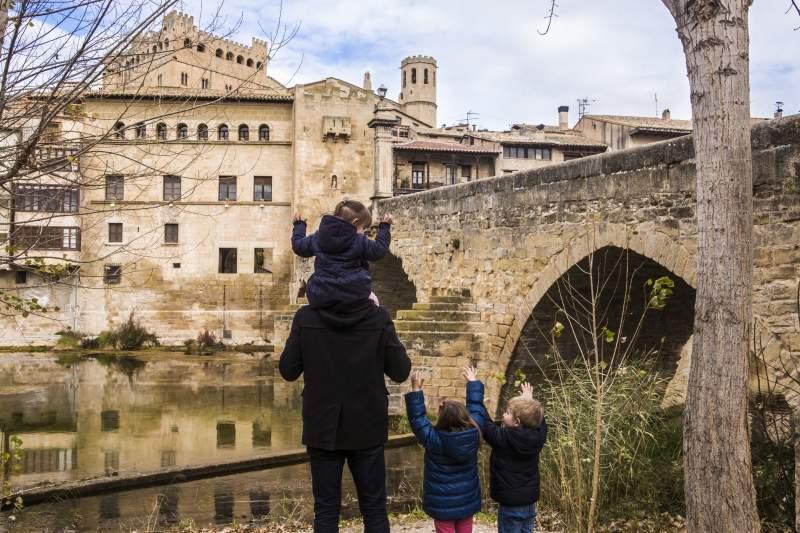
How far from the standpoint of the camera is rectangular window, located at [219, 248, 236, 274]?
3188cm

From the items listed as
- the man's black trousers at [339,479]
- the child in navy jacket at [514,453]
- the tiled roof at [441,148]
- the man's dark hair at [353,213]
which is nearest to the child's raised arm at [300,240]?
the man's dark hair at [353,213]

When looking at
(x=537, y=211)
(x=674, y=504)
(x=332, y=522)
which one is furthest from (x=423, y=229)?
(x=332, y=522)

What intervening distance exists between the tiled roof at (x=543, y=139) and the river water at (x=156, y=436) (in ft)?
60.1

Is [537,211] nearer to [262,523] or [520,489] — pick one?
[262,523]

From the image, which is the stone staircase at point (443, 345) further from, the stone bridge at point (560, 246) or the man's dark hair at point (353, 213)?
the man's dark hair at point (353, 213)

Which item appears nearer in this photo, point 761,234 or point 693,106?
point 693,106

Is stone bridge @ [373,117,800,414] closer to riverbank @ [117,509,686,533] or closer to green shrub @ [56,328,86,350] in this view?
riverbank @ [117,509,686,533]

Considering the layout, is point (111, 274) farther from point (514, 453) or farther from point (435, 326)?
point (435, 326)

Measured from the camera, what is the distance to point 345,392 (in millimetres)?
3768

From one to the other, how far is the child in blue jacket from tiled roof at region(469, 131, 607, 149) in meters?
34.0

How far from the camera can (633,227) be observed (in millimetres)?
9523

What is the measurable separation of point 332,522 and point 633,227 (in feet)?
22.0

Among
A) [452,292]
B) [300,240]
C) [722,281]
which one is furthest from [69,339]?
[722,281]

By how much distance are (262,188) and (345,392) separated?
96.5 ft
